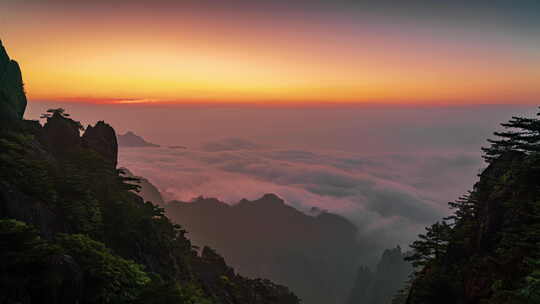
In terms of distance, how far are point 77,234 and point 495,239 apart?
27.5m

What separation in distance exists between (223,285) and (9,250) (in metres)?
32.8

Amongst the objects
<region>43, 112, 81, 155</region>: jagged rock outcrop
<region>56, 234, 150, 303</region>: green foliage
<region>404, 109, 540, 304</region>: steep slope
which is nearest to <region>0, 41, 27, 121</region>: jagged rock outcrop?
<region>43, 112, 81, 155</region>: jagged rock outcrop

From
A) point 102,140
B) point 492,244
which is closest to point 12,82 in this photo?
point 102,140

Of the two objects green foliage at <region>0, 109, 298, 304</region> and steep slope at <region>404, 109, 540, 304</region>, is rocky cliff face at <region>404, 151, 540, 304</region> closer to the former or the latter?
steep slope at <region>404, 109, 540, 304</region>

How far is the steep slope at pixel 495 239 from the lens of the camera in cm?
1919

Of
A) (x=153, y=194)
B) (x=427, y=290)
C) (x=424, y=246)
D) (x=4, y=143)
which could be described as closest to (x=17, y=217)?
(x=4, y=143)

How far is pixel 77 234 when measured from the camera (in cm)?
1983

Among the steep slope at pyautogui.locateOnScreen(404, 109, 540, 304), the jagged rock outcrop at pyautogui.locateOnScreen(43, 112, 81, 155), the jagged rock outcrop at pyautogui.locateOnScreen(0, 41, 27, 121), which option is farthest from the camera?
the jagged rock outcrop at pyautogui.locateOnScreen(0, 41, 27, 121)

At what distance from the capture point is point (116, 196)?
101 feet

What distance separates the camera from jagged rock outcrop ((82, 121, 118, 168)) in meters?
39.6

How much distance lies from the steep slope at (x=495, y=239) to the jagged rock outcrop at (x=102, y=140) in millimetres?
35276

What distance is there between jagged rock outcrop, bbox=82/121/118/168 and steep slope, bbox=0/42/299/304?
112mm

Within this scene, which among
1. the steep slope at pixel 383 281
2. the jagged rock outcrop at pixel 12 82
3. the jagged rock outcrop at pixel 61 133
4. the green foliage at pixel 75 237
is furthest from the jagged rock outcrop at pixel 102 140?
the steep slope at pixel 383 281

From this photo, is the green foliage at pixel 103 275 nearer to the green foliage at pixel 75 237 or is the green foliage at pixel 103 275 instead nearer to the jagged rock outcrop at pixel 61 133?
the green foliage at pixel 75 237
